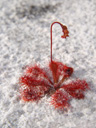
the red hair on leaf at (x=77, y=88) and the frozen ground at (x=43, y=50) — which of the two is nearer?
the frozen ground at (x=43, y=50)

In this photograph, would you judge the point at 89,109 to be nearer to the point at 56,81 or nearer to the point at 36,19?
the point at 56,81

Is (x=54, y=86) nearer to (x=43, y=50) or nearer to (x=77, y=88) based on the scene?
(x=77, y=88)

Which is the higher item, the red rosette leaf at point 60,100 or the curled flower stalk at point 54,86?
the curled flower stalk at point 54,86

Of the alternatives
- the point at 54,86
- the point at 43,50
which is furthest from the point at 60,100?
the point at 43,50

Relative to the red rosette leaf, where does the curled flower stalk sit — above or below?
above

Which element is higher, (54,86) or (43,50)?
(43,50)
